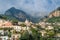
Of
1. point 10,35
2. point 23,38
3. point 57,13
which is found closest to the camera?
point 23,38

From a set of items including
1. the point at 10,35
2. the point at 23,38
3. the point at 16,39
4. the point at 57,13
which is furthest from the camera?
the point at 57,13

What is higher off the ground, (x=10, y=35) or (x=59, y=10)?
(x=59, y=10)

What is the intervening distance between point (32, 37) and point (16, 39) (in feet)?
33.5

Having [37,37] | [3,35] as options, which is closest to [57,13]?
[3,35]

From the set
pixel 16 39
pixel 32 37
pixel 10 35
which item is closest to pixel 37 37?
pixel 32 37

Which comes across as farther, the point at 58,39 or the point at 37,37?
the point at 58,39

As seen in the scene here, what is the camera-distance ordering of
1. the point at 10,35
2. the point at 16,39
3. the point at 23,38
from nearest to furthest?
the point at 23,38, the point at 16,39, the point at 10,35

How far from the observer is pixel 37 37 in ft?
150

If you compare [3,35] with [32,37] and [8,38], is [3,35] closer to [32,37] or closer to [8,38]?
[8,38]

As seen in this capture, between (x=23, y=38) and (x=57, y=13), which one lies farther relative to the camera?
(x=57, y=13)

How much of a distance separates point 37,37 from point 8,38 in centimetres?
1056

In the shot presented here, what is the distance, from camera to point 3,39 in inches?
2208

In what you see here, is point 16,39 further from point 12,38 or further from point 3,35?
point 3,35

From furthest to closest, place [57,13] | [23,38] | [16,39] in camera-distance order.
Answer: [57,13]
[16,39]
[23,38]
